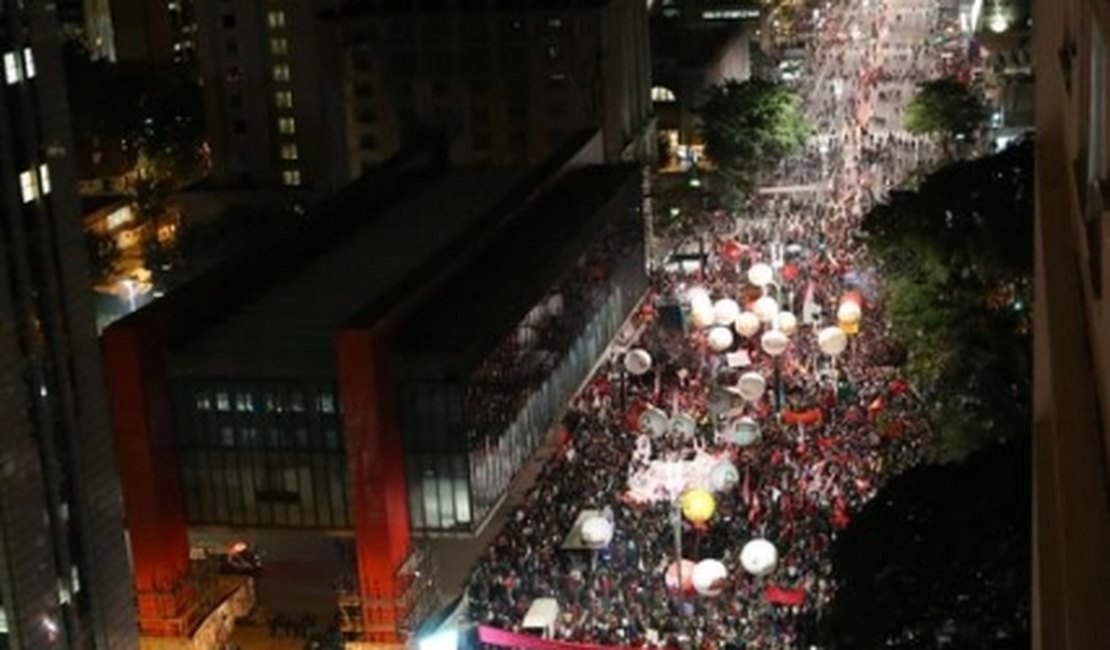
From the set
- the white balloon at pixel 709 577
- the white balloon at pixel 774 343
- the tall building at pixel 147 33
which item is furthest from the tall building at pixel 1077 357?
the tall building at pixel 147 33

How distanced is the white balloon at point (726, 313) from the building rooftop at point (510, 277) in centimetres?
397

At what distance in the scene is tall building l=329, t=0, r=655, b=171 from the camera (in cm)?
6675

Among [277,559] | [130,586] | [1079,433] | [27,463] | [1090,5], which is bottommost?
[277,559]

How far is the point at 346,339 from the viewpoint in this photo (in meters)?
33.9

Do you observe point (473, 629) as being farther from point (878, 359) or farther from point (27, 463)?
point (878, 359)

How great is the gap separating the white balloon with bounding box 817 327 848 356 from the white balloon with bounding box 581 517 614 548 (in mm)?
10459

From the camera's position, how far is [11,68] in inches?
1099

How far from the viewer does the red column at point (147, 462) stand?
113ft

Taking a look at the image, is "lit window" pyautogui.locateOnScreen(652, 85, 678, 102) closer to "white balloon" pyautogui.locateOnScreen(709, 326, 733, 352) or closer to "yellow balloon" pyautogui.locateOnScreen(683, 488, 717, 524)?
"white balloon" pyautogui.locateOnScreen(709, 326, 733, 352)

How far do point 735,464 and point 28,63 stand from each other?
16266mm

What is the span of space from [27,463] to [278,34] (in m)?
46.6

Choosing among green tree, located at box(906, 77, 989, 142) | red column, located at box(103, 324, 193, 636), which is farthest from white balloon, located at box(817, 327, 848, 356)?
green tree, located at box(906, 77, 989, 142)

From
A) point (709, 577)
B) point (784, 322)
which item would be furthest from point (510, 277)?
point (709, 577)

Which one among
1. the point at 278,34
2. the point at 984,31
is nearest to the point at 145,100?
the point at 278,34
